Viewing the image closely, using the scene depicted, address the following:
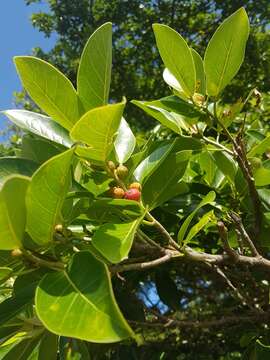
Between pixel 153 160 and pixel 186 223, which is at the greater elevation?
pixel 153 160

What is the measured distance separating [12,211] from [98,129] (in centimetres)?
26

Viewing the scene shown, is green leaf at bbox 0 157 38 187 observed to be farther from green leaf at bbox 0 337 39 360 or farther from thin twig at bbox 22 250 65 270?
green leaf at bbox 0 337 39 360

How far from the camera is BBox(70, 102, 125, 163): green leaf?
1.05 metres

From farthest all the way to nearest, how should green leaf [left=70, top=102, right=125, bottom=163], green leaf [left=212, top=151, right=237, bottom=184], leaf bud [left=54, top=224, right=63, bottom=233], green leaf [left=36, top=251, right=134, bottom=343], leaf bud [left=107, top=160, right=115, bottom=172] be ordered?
green leaf [left=212, top=151, right=237, bottom=184], leaf bud [left=107, top=160, right=115, bottom=172], leaf bud [left=54, top=224, right=63, bottom=233], green leaf [left=70, top=102, right=125, bottom=163], green leaf [left=36, top=251, right=134, bottom=343]

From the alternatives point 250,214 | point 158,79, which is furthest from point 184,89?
point 158,79

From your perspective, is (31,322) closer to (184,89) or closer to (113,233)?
(113,233)

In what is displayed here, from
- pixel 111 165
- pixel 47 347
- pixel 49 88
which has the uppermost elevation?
pixel 49 88

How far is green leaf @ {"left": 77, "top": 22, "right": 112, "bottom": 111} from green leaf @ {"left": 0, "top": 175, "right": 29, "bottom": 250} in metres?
0.40

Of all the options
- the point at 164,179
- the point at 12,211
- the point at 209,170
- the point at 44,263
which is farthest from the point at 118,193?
the point at 209,170

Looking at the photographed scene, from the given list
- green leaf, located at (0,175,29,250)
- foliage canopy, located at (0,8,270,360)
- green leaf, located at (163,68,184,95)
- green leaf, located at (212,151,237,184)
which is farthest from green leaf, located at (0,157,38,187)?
green leaf, located at (212,151,237,184)

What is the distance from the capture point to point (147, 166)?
4.69 feet

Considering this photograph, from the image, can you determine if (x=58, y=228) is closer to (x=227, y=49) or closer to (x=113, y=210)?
(x=113, y=210)

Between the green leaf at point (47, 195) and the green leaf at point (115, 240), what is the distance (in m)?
0.10

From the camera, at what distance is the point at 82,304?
89cm
